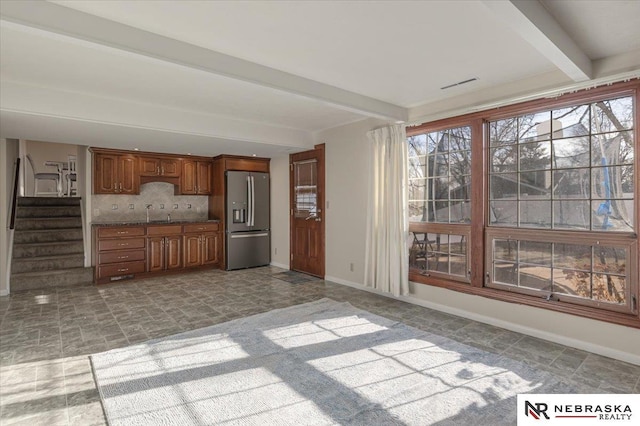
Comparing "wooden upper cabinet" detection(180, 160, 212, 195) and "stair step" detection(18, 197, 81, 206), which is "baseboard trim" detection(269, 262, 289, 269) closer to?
"wooden upper cabinet" detection(180, 160, 212, 195)

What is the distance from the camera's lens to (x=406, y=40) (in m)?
2.56

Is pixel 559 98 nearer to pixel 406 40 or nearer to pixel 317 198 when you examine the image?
pixel 406 40

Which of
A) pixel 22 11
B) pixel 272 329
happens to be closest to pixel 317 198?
pixel 272 329

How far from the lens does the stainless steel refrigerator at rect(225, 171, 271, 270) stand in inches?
258

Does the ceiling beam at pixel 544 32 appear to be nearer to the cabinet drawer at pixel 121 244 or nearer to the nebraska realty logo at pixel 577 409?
the nebraska realty logo at pixel 577 409

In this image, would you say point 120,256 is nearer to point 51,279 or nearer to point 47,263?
point 51,279

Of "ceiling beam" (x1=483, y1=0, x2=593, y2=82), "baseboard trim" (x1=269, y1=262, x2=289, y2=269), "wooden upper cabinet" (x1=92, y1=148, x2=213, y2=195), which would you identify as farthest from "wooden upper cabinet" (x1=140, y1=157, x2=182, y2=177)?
"ceiling beam" (x1=483, y1=0, x2=593, y2=82)

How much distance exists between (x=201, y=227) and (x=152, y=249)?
0.96m

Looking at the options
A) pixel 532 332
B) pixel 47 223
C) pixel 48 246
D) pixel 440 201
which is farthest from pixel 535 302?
pixel 47 223

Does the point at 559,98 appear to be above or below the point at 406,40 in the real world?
below

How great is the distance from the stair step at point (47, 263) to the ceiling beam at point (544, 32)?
6674 mm

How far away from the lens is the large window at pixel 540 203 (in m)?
2.87

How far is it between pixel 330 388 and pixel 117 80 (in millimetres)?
3463

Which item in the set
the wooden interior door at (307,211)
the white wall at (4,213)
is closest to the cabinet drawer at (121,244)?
the white wall at (4,213)
